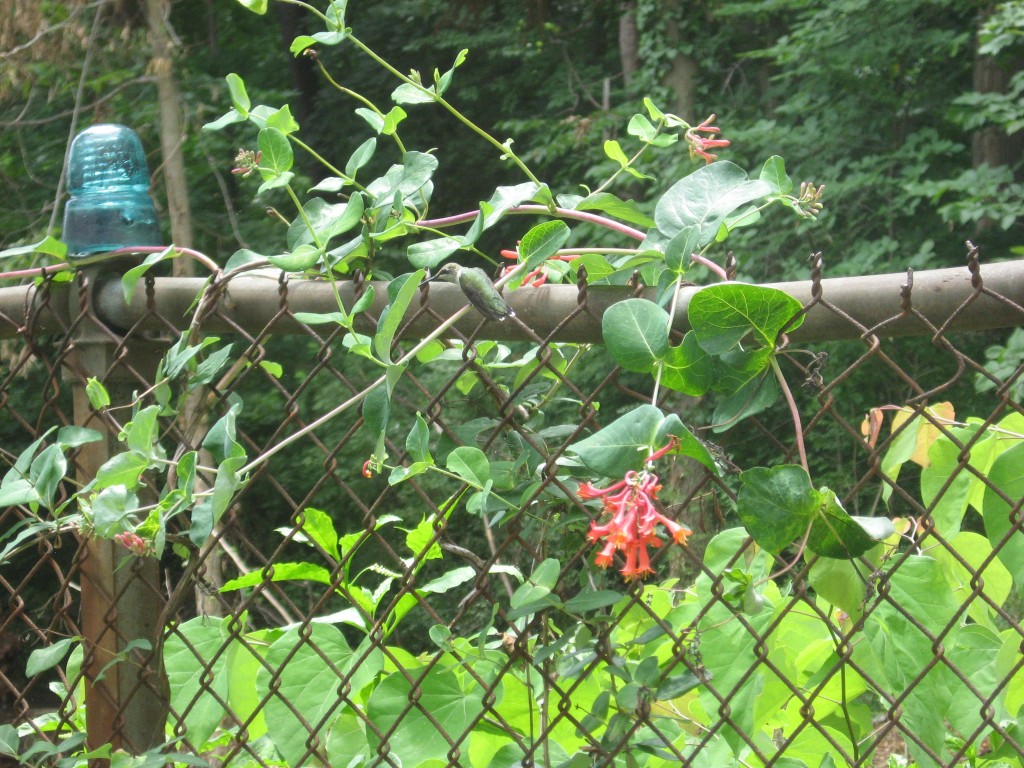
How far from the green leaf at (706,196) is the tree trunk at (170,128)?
4.39 metres

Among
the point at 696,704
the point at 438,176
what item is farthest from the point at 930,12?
the point at 696,704

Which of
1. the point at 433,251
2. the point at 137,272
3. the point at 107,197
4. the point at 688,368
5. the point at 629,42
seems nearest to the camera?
the point at 688,368

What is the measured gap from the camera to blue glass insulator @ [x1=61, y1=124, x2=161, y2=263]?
1087 mm

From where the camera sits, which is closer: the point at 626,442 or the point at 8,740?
the point at 626,442

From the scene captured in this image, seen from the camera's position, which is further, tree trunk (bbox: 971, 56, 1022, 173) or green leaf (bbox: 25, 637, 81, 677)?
tree trunk (bbox: 971, 56, 1022, 173)

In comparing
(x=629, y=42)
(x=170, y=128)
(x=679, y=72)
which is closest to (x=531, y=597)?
(x=170, y=128)

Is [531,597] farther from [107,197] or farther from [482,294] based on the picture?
[107,197]

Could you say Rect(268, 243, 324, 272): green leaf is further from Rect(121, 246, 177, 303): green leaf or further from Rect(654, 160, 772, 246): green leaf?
Rect(654, 160, 772, 246): green leaf

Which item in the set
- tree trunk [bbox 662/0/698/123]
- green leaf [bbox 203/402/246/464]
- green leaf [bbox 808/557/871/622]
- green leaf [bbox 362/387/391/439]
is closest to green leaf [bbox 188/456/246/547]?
green leaf [bbox 203/402/246/464]

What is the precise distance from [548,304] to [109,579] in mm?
568

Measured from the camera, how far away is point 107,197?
1.12 meters

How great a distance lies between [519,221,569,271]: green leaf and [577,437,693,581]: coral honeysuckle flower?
0.24 m

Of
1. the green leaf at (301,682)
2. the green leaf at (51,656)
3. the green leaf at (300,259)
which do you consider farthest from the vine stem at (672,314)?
the green leaf at (51,656)

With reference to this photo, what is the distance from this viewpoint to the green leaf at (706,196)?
83cm
